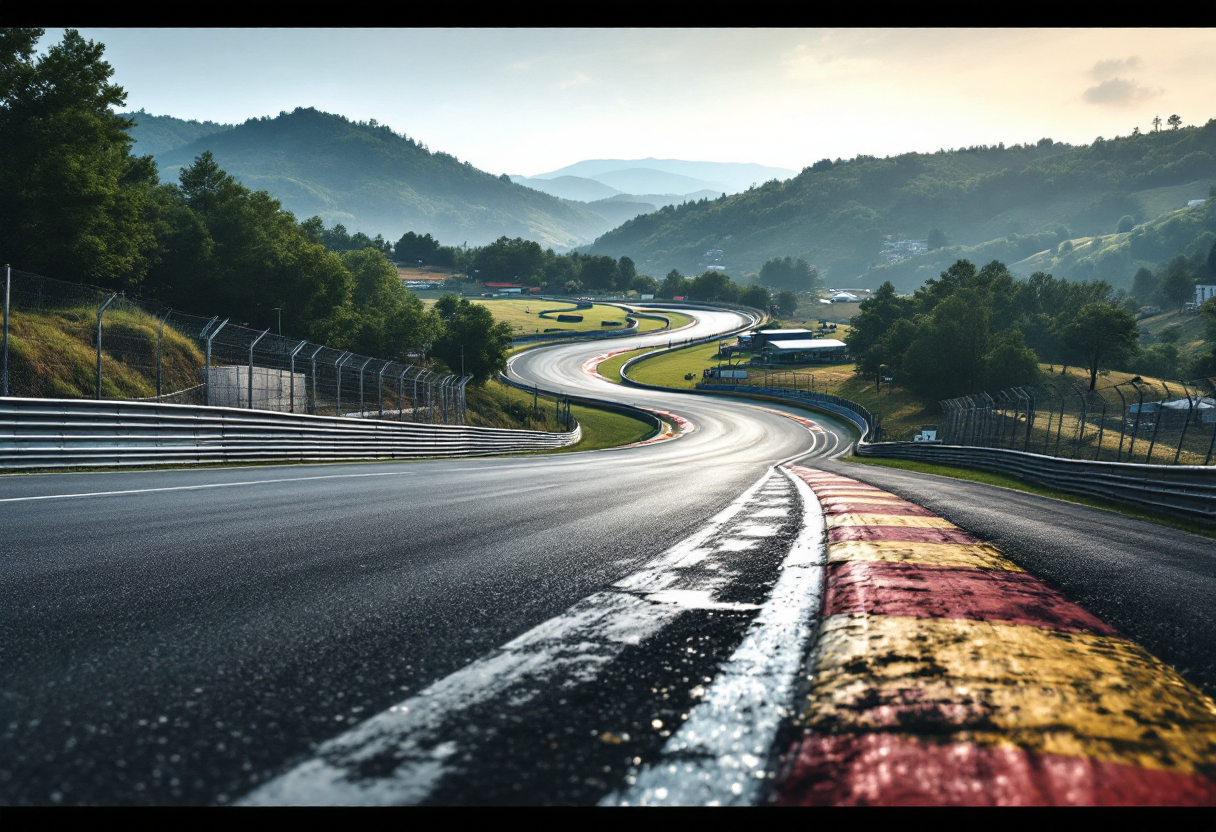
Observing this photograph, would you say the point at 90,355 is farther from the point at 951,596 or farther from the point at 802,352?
the point at 802,352

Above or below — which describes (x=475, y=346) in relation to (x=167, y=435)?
above

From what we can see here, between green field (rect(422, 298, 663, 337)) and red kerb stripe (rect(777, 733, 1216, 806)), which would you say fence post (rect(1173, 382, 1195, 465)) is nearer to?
red kerb stripe (rect(777, 733, 1216, 806))

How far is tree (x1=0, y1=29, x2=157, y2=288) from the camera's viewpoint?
37188mm

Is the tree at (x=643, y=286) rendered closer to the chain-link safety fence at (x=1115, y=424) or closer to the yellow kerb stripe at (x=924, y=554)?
the chain-link safety fence at (x=1115, y=424)

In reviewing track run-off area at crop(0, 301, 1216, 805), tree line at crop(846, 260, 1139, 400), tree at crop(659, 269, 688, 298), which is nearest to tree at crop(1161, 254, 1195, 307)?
tree line at crop(846, 260, 1139, 400)

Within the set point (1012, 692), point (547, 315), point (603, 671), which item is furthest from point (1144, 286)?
point (603, 671)

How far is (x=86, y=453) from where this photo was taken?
12297mm

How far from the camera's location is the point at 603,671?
197cm

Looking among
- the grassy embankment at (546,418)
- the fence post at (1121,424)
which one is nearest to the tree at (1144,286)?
the grassy embankment at (546,418)

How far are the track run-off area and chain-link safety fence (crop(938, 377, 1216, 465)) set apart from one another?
10171mm

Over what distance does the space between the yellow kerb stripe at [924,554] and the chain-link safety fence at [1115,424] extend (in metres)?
9.10

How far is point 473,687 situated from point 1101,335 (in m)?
88.8

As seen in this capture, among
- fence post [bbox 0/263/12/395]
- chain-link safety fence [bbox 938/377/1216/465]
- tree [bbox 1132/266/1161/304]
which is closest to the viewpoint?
fence post [bbox 0/263/12/395]

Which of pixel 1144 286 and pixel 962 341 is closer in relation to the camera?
pixel 962 341
